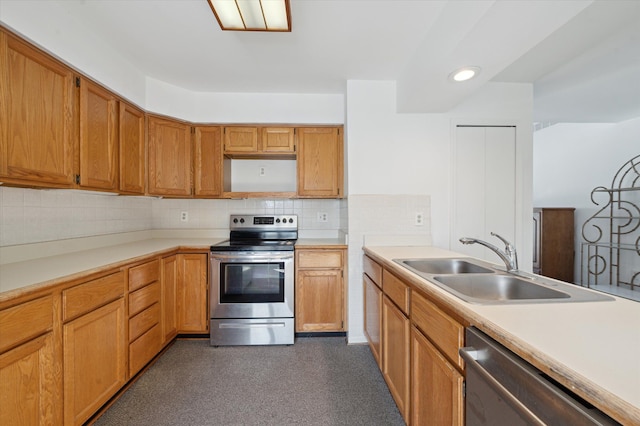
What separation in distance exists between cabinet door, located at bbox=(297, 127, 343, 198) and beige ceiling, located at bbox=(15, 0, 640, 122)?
1.47 feet

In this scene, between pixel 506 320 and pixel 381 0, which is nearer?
pixel 506 320

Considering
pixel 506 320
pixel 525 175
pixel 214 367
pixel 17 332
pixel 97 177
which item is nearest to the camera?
pixel 506 320

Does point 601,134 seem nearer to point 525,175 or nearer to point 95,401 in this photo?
point 525,175

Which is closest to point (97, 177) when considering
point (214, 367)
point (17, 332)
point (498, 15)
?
point (17, 332)

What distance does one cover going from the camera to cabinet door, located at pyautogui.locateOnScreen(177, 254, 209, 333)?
8.02ft

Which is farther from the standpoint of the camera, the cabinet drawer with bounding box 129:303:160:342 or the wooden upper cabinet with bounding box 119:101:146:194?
the wooden upper cabinet with bounding box 119:101:146:194

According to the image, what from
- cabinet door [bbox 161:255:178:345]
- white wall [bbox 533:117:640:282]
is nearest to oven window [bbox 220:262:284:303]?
cabinet door [bbox 161:255:178:345]

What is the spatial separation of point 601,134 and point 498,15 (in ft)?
12.9

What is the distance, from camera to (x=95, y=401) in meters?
1.50

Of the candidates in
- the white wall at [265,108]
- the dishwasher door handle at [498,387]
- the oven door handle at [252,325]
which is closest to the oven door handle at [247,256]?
the oven door handle at [252,325]

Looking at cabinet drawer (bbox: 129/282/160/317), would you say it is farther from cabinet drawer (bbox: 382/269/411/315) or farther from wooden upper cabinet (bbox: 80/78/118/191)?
cabinet drawer (bbox: 382/269/411/315)

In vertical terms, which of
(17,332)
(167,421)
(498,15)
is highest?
(498,15)

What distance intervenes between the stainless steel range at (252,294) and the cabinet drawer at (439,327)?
4.49 feet

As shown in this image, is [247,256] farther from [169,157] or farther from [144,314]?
[169,157]
